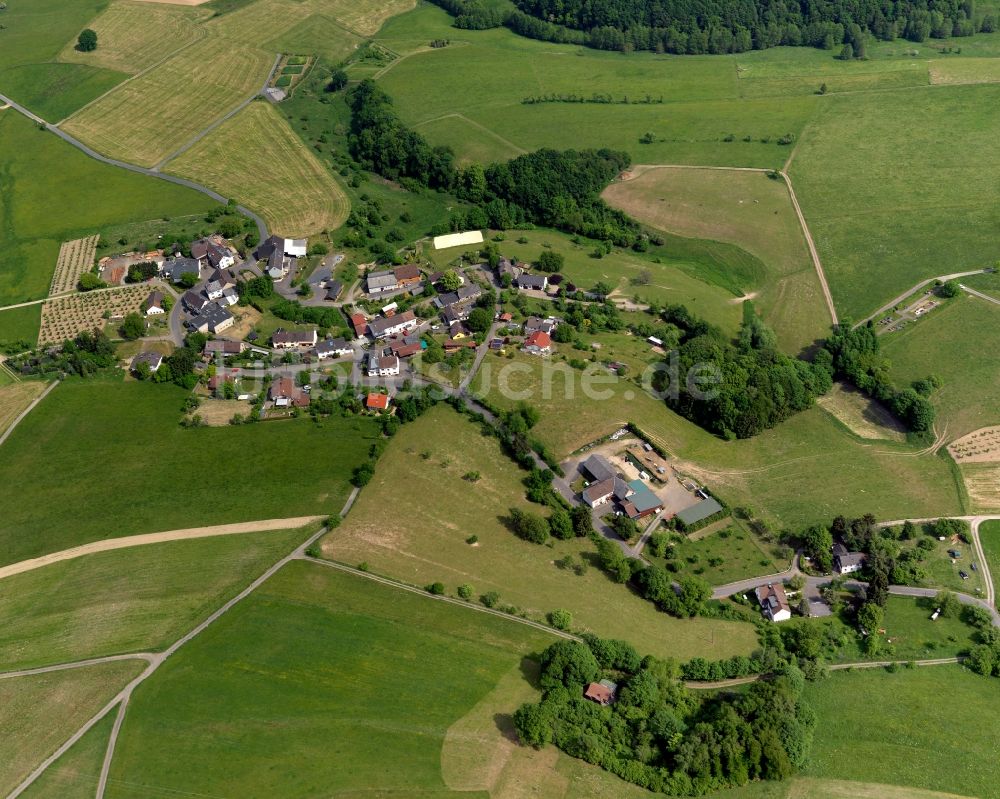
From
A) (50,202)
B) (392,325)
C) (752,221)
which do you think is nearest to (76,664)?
(392,325)

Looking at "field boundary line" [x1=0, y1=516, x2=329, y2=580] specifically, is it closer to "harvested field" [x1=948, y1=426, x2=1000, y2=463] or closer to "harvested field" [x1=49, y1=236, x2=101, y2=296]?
"harvested field" [x1=49, y1=236, x2=101, y2=296]

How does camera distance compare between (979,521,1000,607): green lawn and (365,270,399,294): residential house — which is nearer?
(979,521,1000,607): green lawn

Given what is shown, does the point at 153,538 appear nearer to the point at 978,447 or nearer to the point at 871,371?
the point at 871,371

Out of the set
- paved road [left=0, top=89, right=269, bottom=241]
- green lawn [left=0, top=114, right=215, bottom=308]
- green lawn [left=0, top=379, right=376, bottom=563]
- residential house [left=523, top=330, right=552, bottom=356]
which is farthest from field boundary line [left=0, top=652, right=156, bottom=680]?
paved road [left=0, top=89, right=269, bottom=241]

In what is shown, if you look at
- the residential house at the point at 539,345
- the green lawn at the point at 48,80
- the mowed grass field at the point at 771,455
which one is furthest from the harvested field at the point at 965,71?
the green lawn at the point at 48,80

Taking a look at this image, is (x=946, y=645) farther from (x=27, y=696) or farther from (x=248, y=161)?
(x=248, y=161)
